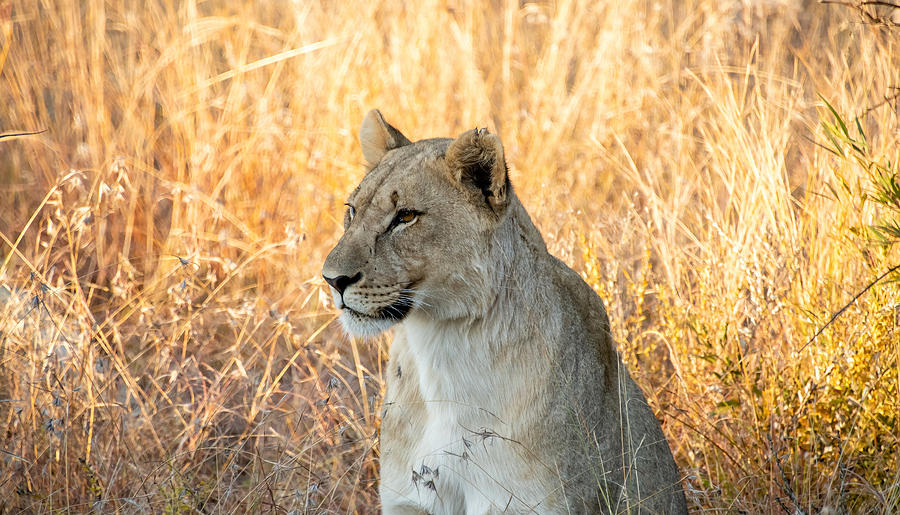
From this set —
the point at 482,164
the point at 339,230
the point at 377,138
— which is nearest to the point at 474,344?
the point at 482,164

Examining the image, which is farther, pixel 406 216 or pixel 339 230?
pixel 339 230

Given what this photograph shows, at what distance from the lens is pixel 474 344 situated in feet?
10.3

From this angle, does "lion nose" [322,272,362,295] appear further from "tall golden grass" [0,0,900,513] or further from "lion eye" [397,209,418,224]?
"tall golden grass" [0,0,900,513]

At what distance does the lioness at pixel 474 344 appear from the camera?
10.0 ft

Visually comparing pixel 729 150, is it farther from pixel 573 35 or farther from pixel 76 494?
pixel 76 494

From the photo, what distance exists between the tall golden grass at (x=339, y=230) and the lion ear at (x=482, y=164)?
89 cm

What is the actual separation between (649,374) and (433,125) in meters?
2.95

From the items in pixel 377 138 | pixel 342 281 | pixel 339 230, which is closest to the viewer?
pixel 342 281

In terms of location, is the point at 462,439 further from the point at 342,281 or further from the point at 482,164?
the point at 482,164

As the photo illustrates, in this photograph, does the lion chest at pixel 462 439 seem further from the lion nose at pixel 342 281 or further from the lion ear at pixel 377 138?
the lion ear at pixel 377 138

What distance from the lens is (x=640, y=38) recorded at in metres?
7.72

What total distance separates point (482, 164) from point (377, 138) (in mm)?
683

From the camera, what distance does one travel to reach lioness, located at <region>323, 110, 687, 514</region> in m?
3.06

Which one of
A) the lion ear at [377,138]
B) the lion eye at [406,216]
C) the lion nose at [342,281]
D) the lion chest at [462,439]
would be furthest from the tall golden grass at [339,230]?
the lion ear at [377,138]
